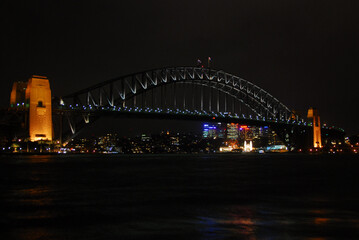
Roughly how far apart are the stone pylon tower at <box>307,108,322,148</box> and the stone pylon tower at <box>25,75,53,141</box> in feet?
202

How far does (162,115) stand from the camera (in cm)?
6875

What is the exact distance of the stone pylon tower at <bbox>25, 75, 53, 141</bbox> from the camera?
58656 millimetres

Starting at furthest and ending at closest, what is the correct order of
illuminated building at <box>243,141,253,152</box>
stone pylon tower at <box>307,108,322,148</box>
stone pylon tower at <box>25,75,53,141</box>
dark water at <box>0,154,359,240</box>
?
1. illuminated building at <box>243,141,253,152</box>
2. stone pylon tower at <box>307,108,322,148</box>
3. stone pylon tower at <box>25,75,53,141</box>
4. dark water at <box>0,154,359,240</box>

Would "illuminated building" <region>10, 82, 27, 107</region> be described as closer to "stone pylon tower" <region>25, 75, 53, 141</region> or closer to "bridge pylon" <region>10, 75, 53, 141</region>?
"bridge pylon" <region>10, 75, 53, 141</region>

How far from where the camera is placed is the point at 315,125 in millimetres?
101188

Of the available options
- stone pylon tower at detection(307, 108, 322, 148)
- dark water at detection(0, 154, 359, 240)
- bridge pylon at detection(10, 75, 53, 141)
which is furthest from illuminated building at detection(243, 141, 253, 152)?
dark water at detection(0, 154, 359, 240)

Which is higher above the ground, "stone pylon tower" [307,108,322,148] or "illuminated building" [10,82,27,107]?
"illuminated building" [10,82,27,107]

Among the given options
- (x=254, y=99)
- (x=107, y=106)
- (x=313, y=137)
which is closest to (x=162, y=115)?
(x=107, y=106)

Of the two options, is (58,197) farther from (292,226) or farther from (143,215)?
(292,226)

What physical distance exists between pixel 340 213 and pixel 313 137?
3680 inches

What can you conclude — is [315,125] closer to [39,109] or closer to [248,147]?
[248,147]

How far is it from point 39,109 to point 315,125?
65579 mm

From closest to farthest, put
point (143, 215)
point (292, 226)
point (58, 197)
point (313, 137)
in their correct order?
point (292, 226)
point (143, 215)
point (58, 197)
point (313, 137)

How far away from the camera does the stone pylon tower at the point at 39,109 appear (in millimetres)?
58656
